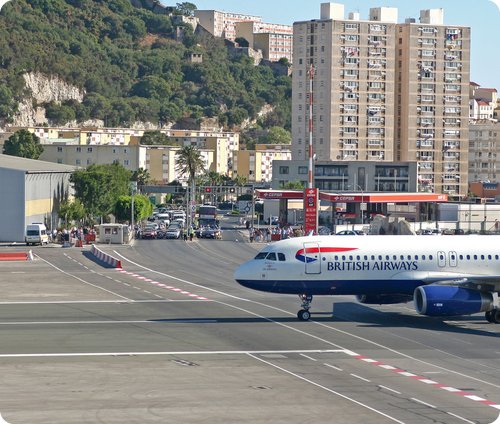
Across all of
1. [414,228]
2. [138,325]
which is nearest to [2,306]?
[138,325]

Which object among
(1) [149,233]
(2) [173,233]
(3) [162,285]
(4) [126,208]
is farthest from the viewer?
(4) [126,208]

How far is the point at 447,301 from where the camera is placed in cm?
5256

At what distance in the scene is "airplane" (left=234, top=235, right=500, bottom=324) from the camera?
53.8 meters

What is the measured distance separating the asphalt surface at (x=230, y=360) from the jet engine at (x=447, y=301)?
925 mm

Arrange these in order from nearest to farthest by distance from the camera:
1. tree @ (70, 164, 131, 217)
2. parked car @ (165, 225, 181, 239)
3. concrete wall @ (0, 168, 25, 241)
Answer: concrete wall @ (0, 168, 25, 241)
parked car @ (165, 225, 181, 239)
tree @ (70, 164, 131, 217)

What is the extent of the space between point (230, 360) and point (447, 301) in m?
13.2

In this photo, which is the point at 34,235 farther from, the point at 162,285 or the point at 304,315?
the point at 304,315

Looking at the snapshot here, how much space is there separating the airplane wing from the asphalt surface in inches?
75.7

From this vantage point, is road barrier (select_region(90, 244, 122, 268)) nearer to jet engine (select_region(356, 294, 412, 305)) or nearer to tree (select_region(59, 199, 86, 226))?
tree (select_region(59, 199, 86, 226))

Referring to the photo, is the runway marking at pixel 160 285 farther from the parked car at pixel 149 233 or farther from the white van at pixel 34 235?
the parked car at pixel 149 233

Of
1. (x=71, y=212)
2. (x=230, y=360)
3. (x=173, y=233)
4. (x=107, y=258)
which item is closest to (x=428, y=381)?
(x=230, y=360)

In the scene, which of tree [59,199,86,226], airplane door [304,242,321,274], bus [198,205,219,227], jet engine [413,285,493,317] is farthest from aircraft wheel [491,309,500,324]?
bus [198,205,219,227]

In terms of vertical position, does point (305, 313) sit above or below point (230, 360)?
above

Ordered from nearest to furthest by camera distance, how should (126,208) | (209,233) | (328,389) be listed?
(328,389)
(209,233)
(126,208)
